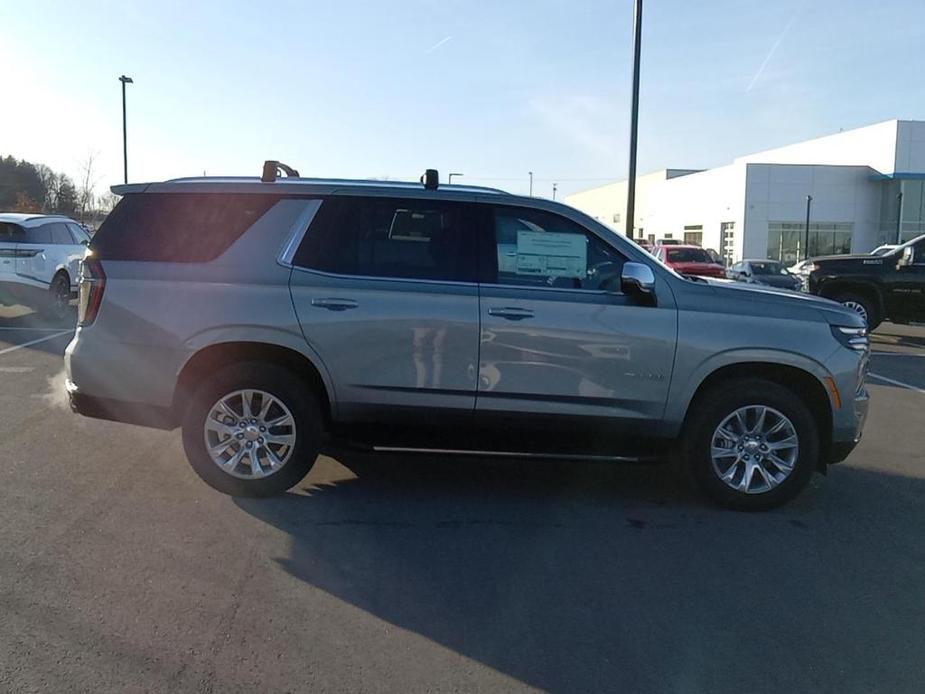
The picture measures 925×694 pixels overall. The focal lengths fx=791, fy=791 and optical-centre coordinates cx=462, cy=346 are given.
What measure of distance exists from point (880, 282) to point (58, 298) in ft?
50.3

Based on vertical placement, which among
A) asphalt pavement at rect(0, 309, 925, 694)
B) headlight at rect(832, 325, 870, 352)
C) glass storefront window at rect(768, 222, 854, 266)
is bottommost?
asphalt pavement at rect(0, 309, 925, 694)

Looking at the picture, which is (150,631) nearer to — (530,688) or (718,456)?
(530,688)

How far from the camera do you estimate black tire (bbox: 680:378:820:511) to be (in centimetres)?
520

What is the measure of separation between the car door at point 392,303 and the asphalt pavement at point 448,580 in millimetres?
781

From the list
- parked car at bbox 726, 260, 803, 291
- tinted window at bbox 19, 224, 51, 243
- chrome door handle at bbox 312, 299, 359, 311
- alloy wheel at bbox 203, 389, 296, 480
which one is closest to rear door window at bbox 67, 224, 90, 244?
tinted window at bbox 19, 224, 51, 243

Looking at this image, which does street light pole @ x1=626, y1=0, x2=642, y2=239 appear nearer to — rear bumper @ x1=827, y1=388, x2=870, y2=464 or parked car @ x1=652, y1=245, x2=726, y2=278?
parked car @ x1=652, y1=245, x2=726, y2=278

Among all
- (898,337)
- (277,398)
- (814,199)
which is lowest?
(898,337)

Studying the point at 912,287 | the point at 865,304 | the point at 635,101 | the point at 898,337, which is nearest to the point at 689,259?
the point at 898,337

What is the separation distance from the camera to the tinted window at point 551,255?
5238 millimetres

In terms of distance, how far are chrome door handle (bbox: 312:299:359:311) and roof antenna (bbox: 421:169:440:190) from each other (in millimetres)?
976

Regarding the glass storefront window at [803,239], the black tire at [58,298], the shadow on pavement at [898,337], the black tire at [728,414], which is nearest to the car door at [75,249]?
the black tire at [58,298]

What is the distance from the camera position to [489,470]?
6219 millimetres

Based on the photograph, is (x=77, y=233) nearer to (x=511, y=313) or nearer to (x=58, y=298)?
(x=58, y=298)

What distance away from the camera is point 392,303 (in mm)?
5121
